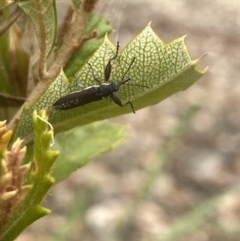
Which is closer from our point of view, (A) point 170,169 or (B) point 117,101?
(B) point 117,101

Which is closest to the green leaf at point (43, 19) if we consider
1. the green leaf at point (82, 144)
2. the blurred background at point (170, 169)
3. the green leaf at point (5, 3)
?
the green leaf at point (5, 3)

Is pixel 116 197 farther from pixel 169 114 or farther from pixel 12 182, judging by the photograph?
pixel 12 182

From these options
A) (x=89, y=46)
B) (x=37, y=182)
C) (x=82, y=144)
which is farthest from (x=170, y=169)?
(x=37, y=182)

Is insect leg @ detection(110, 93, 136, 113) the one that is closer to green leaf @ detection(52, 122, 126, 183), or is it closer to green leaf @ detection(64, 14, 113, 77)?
green leaf @ detection(64, 14, 113, 77)

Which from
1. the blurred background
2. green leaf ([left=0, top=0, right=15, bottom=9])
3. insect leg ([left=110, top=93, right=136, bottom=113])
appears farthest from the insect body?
the blurred background

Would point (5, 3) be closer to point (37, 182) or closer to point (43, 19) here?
point (43, 19)

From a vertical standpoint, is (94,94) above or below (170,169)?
above
